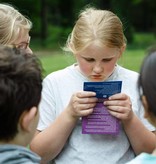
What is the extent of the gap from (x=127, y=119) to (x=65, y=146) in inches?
15.7

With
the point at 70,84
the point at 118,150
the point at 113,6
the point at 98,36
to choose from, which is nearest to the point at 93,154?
the point at 118,150

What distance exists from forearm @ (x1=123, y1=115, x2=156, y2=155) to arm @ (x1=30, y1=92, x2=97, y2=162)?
233 millimetres

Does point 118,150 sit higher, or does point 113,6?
point 118,150

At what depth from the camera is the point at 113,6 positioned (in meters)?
32.7

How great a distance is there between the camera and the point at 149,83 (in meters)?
1.98

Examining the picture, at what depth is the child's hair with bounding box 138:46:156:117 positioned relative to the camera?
1979 millimetres

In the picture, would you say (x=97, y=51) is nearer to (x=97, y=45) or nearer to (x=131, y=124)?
(x=97, y=45)

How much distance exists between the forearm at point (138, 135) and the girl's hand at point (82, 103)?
22 centimetres

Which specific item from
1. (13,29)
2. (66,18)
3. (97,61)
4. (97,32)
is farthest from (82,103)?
(66,18)

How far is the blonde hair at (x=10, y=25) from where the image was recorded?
121 inches

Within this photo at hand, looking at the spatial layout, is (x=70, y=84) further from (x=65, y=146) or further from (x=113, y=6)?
(x=113, y=6)

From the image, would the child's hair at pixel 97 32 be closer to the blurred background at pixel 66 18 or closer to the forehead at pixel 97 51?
the forehead at pixel 97 51

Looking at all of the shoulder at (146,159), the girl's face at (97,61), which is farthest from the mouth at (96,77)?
the shoulder at (146,159)

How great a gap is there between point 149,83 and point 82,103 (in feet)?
2.41
